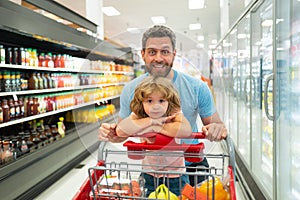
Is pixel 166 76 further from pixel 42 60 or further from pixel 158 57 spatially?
pixel 42 60

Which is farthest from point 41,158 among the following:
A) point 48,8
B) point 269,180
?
point 269,180

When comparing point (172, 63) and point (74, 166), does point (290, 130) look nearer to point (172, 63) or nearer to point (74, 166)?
point (172, 63)

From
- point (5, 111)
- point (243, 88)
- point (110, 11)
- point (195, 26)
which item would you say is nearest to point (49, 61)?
point (5, 111)

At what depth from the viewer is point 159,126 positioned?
0.89 metres

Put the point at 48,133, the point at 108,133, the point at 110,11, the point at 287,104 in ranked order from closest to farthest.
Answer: the point at 108,133 < the point at 287,104 < the point at 48,133 < the point at 110,11

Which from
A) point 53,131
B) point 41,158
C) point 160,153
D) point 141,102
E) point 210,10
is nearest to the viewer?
point 141,102

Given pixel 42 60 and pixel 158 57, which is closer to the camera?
pixel 158 57

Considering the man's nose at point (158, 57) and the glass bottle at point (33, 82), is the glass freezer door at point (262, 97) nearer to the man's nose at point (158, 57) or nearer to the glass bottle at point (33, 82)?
the man's nose at point (158, 57)

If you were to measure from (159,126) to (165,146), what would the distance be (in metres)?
0.08

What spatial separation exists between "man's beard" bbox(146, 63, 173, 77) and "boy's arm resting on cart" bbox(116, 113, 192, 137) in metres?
0.15

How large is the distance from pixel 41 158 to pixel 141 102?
2.83 meters

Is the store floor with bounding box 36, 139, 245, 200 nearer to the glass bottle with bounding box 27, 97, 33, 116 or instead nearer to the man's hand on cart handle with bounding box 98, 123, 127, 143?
the glass bottle with bounding box 27, 97, 33, 116

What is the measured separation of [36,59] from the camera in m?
3.59

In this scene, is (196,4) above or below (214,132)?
above
